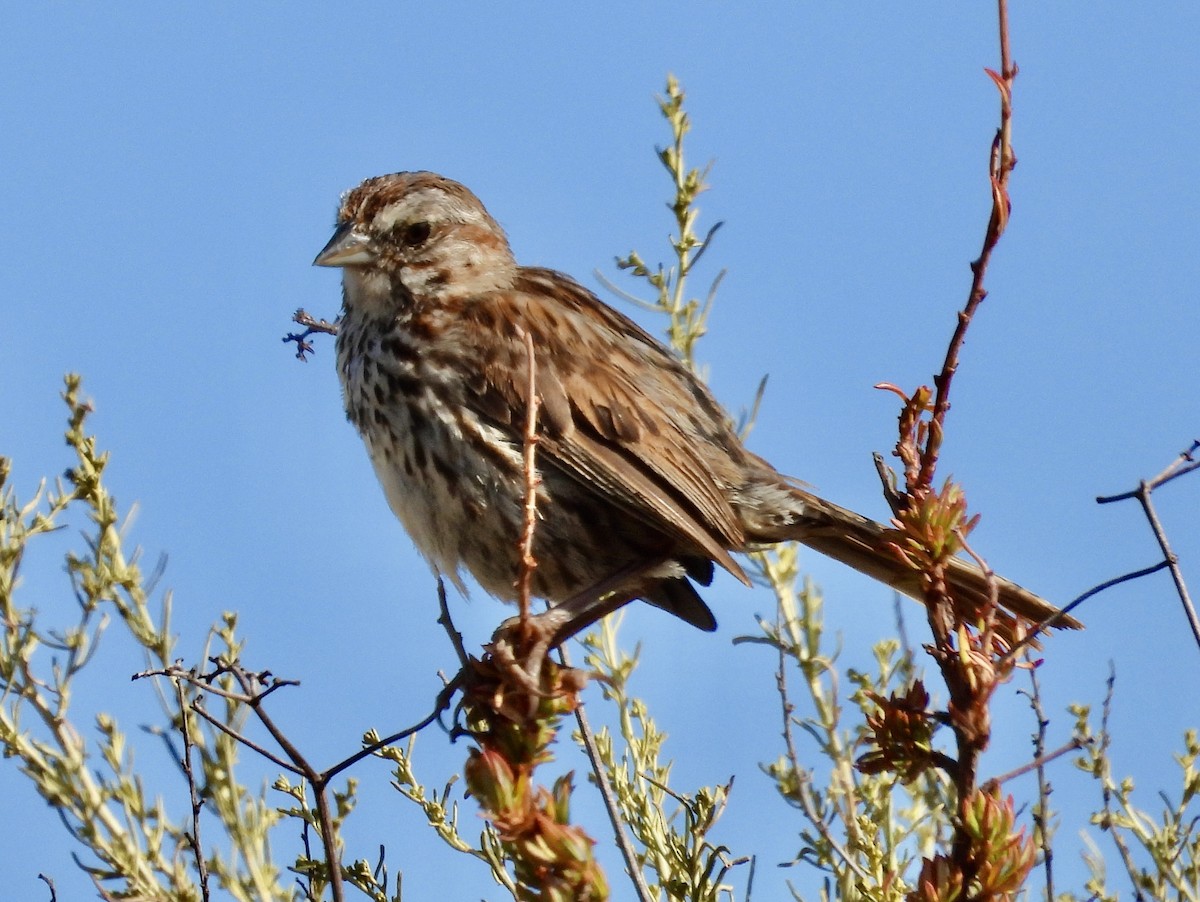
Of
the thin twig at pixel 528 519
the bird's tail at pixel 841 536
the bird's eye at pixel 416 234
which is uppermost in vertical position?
the bird's eye at pixel 416 234

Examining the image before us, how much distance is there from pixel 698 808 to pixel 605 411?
3.85 feet

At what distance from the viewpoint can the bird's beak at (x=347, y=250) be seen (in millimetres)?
4426

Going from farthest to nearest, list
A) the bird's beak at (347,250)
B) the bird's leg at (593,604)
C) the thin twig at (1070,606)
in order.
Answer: the bird's beak at (347,250)
the bird's leg at (593,604)
the thin twig at (1070,606)

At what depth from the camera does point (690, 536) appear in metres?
3.93

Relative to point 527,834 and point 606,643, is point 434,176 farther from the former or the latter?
point 527,834

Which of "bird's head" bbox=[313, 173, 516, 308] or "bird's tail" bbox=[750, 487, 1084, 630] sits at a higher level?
"bird's head" bbox=[313, 173, 516, 308]

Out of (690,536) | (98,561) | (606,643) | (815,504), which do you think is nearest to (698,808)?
(690,536)

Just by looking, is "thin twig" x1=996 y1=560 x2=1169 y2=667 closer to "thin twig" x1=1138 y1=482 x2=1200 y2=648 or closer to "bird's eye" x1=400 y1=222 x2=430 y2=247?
"thin twig" x1=1138 y1=482 x2=1200 y2=648

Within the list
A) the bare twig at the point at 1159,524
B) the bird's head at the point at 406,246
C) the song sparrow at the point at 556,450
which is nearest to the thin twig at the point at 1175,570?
the bare twig at the point at 1159,524

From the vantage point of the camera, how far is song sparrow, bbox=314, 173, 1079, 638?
399 cm

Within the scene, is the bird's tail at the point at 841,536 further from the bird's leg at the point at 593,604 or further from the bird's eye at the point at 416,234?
the bird's eye at the point at 416,234

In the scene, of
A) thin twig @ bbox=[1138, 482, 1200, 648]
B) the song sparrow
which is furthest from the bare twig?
the song sparrow

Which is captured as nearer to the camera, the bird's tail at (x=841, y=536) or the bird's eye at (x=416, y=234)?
the bird's tail at (x=841, y=536)

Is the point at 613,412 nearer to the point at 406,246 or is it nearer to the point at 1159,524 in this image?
the point at 406,246
